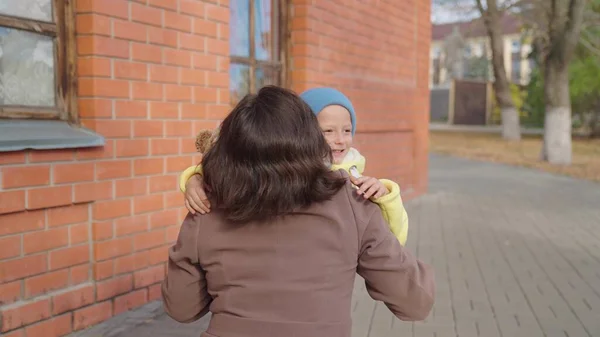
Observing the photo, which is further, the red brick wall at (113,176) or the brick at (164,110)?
the brick at (164,110)

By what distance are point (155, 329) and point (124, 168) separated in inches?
36.7

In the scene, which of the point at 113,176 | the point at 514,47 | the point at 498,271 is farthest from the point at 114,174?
the point at 514,47

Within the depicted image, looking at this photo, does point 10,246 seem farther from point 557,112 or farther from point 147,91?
point 557,112

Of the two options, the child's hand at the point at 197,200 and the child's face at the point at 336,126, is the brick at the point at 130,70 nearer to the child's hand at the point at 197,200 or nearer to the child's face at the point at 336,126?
the child's face at the point at 336,126

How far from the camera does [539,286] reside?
15.9 feet

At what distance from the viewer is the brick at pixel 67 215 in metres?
3.29

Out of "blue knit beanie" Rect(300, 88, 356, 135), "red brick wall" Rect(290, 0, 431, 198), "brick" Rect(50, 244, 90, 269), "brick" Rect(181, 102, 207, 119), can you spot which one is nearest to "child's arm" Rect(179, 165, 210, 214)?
"blue knit beanie" Rect(300, 88, 356, 135)

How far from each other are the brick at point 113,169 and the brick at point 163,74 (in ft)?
1.80

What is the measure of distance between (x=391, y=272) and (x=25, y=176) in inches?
86.6

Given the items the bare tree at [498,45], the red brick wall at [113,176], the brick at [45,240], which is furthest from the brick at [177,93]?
the bare tree at [498,45]

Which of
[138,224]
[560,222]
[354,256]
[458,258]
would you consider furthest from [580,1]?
[354,256]

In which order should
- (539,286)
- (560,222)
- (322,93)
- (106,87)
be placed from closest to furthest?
1. (322,93)
2. (106,87)
3. (539,286)
4. (560,222)

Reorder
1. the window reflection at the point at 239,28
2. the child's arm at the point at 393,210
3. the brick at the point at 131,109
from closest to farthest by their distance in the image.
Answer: the child's arm at the point at 393,210
the brick at the point at 131,109
the window reflection at the point at 239,28

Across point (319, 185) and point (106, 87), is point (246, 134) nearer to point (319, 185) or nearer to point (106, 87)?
point (319, 185)
